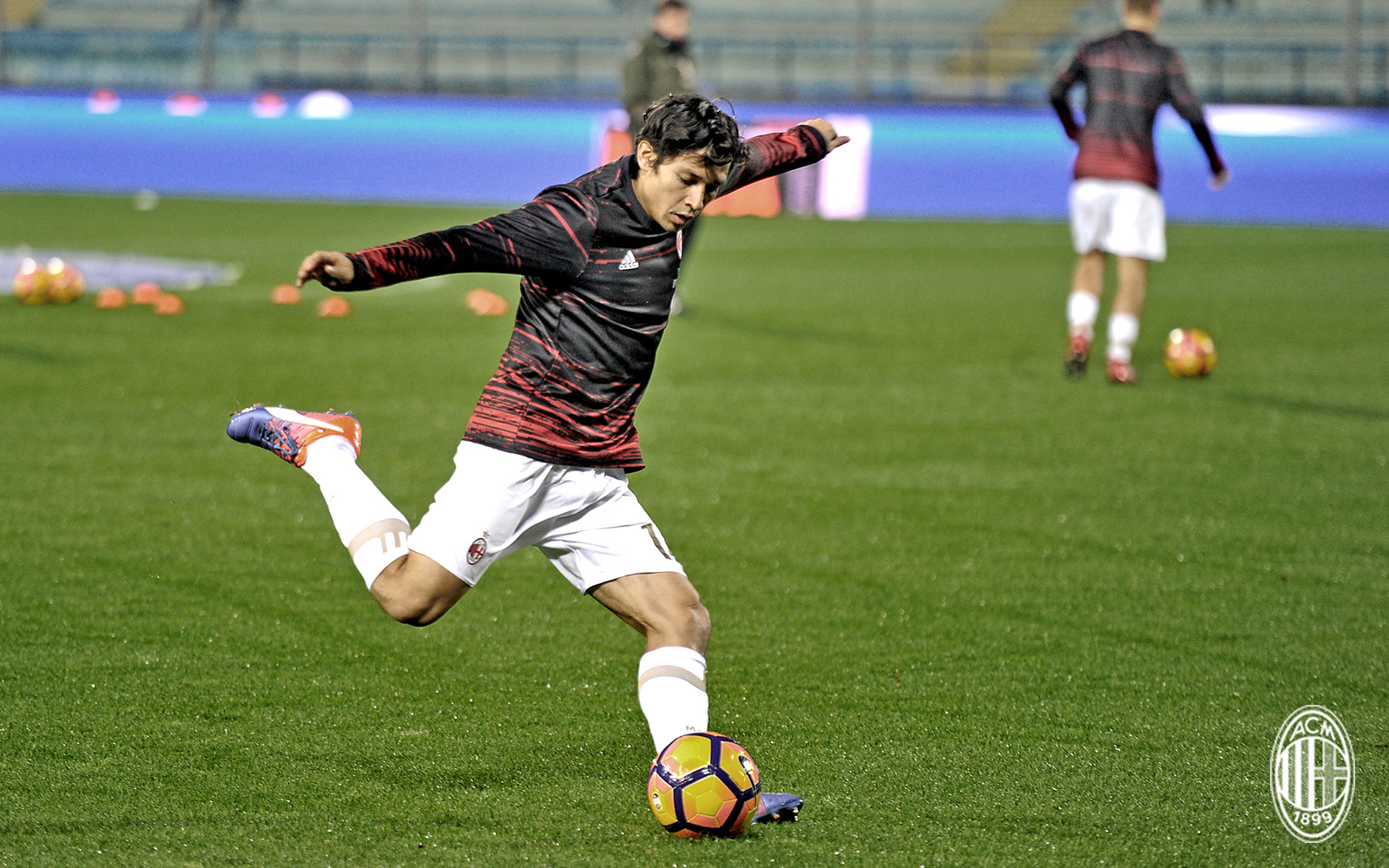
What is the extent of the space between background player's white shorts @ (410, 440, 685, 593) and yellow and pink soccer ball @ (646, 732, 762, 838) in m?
0.49

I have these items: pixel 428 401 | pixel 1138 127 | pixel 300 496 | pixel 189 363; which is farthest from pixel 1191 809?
pixel 189 363

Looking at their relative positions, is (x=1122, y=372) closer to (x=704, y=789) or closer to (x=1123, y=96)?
(x=1123, y=96)

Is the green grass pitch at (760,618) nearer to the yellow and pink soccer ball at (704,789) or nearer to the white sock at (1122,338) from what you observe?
the yellow and pink soccer ball at (704,789)

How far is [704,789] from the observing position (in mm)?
3498

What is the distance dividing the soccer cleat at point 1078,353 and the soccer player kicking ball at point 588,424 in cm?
617

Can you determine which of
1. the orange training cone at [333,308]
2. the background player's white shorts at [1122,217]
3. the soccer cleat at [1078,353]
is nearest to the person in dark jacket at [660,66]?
the orange training cone at [333,308]

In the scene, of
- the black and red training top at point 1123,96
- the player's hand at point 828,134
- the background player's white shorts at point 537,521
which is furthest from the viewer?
the black and red training top at point 1123,96

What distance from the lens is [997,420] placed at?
8.55m

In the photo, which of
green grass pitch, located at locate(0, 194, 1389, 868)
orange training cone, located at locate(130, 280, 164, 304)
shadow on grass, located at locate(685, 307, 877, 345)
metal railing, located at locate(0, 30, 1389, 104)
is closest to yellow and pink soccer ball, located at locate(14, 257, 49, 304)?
orange training cone, located at locate(130, 280, 164, 304)

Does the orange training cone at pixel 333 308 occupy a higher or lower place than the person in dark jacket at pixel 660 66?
lower

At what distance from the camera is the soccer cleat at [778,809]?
11.9 feet

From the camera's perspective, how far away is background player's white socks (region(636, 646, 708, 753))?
3686mm

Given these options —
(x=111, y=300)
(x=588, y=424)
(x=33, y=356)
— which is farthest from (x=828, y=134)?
(x=111, y=300)

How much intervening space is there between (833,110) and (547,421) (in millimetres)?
17893
